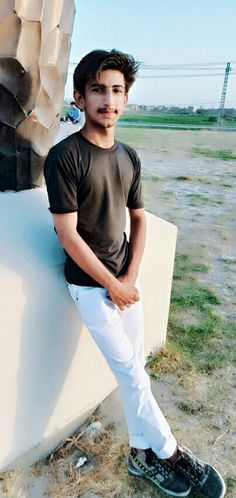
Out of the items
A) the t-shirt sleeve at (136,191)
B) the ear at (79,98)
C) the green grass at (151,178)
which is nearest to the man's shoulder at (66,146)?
the ear at (79,98)

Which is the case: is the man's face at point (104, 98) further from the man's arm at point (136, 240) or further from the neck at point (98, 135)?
the man's arm at point (136, 240)

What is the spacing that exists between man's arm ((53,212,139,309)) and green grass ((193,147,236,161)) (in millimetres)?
8050

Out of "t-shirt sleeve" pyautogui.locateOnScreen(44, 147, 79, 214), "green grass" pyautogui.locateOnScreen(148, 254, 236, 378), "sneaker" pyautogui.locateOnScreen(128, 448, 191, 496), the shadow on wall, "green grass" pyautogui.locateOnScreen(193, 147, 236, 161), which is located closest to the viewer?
"t-shirt sleeve" pyautogui.locateOnScreen(44, 147, 79, 214)

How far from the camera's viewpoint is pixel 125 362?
1479mm

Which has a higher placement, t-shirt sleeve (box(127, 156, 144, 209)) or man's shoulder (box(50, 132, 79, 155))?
man's shoulder (box(50, 132, 79, 155))

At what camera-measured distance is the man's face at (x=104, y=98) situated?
1380mm

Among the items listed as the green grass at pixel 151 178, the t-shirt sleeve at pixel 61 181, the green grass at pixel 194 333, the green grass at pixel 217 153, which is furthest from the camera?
the green grass at pixel 217 153

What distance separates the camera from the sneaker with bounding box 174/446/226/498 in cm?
154

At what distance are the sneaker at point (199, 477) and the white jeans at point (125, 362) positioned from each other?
0.06 metres

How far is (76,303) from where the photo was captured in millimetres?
1528

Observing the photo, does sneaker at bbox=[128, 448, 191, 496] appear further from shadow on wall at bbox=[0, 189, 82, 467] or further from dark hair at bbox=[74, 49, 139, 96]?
dark hair at bbox=[74, 49, 139, 96]

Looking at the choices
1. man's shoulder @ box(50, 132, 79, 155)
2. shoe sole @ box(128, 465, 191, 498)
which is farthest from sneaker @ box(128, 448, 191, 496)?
man's shoulder @ box(50, 132, 79, 155)

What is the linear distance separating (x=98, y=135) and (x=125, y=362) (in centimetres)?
70

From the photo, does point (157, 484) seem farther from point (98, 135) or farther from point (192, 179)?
point (192, 179)
